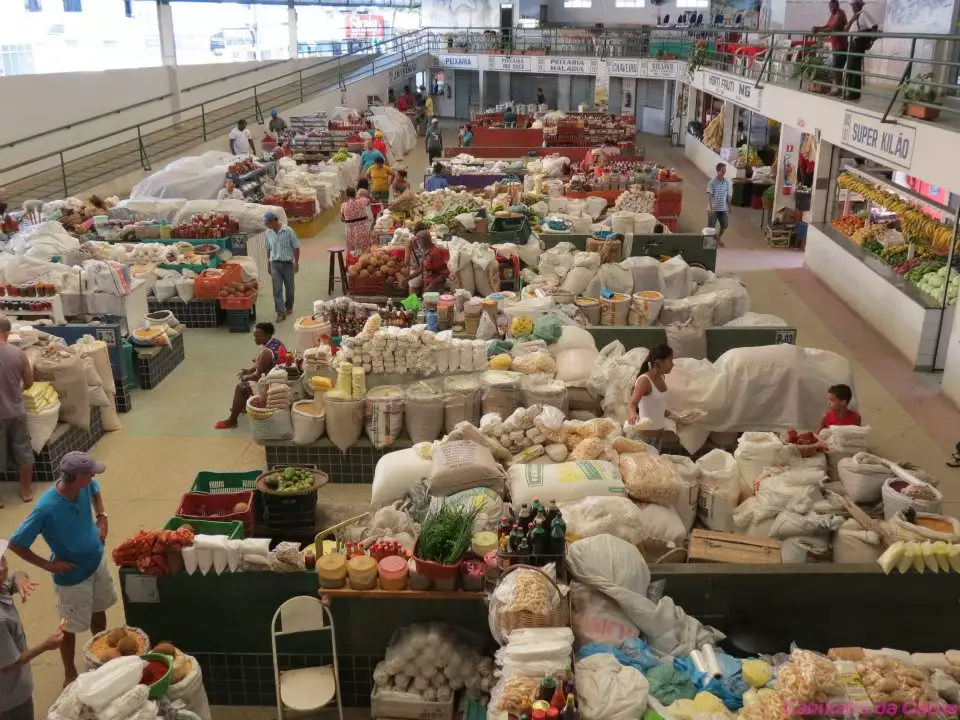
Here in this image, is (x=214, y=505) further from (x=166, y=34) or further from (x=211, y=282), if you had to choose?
(x=166, y=34)

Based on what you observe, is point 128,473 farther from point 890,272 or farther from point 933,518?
point 890,272

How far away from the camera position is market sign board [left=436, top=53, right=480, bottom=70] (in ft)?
110

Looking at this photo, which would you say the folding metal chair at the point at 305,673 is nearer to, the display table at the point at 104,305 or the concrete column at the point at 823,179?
the display table at the point at 104,305

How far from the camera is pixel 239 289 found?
11.6 m

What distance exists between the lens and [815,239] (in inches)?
555

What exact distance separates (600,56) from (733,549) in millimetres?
27045

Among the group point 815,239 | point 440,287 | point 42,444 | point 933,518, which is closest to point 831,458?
point 933,518

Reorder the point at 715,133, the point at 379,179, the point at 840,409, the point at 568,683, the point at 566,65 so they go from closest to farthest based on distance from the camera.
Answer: the point at 568,683 < the point at 840,409 < the point at 379,179 < the point at 715,133 < the point at 566,65

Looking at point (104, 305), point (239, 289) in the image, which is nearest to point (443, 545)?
point (104, 305)

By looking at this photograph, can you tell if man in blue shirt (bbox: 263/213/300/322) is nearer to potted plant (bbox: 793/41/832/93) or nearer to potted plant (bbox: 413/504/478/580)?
potted plant (bbox: 413/504/478/580)

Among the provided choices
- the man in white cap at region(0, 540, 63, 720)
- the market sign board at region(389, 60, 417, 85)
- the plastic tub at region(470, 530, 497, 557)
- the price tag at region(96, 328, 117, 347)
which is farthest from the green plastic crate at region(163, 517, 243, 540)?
the market sign board at region(389, 60, 417, 85)

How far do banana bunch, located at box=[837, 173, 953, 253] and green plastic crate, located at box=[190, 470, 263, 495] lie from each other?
8707mm

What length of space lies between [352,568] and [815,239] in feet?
37.6

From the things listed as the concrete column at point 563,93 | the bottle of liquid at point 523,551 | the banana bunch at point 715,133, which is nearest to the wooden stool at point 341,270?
the bottle of liquid at point 523,551
